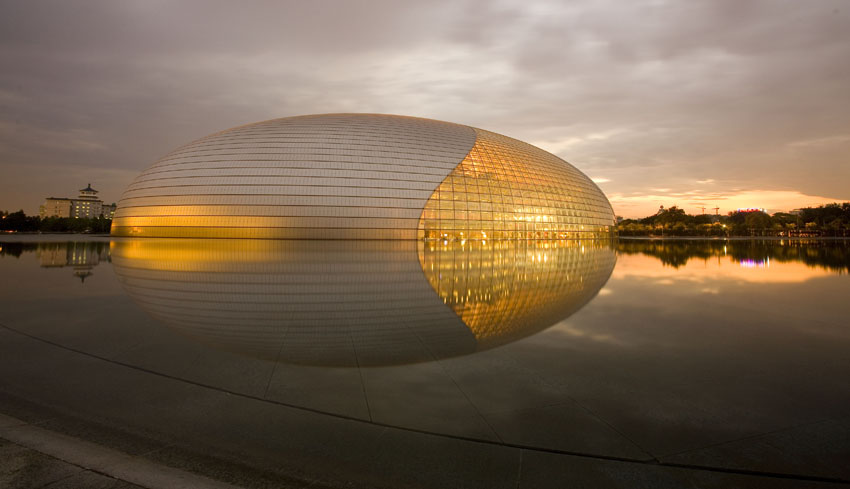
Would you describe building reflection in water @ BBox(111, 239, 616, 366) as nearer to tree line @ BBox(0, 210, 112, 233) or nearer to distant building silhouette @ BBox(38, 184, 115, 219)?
tree line @ BBox(0, 210, 112, 233)

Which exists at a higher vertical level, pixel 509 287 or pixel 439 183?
pixel 439 183

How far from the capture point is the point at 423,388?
3609 millimetres

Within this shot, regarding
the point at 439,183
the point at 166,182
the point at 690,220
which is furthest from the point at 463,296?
the point at 690,220

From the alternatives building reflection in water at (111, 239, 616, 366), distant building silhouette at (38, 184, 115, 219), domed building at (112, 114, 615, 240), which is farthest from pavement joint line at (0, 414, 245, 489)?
distant building silhouette at (38, 184, 115, 219)

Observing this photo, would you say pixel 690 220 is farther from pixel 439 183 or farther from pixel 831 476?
pixel 831 476

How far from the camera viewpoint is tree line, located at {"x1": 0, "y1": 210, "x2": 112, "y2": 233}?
239 feet

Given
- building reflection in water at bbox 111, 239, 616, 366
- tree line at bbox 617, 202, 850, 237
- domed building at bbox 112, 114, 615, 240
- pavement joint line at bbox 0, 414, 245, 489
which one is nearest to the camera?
pavement joint line at bbox 0, 414, 245, 489

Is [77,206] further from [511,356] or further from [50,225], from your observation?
[511,356]

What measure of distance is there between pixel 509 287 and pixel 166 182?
3541 cm

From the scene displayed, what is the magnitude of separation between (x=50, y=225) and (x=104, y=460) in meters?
103

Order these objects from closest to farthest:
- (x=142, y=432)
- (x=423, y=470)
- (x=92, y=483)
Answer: (x=92, y=483) < (x=423, y=470) < (x=142, y=432)

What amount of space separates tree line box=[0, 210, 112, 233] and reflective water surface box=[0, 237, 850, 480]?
7878cm

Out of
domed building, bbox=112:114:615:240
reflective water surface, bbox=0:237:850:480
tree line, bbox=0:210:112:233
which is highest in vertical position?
domed building, bbox=112:114:615:240

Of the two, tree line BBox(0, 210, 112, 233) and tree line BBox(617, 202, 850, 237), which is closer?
tree line BBox(0, 210, 112, 233)
